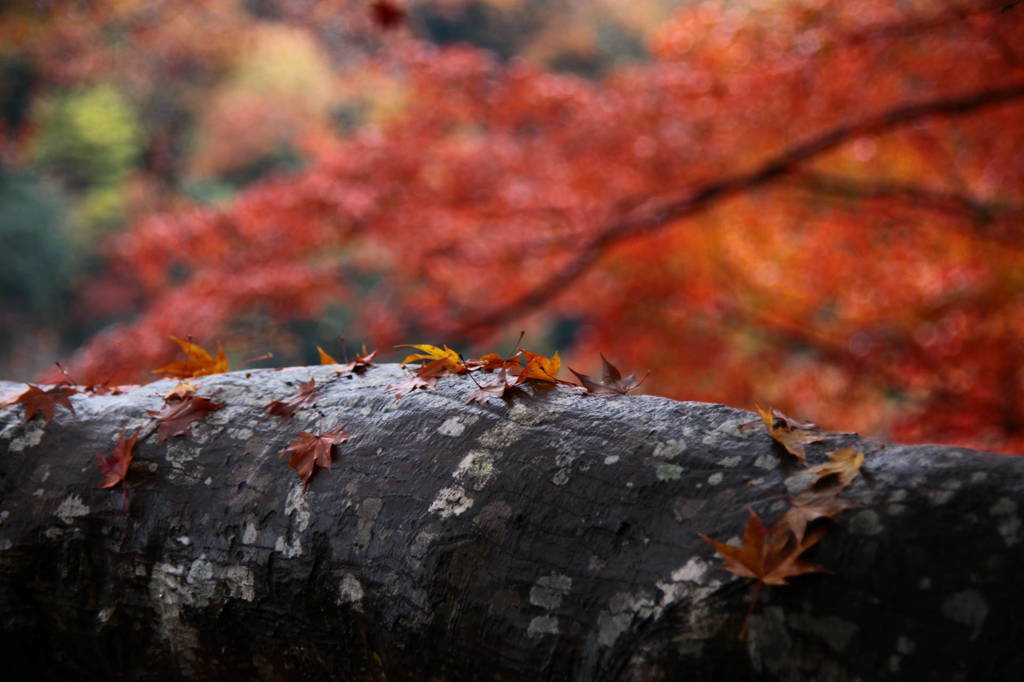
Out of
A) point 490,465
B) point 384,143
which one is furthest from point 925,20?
point 490,465

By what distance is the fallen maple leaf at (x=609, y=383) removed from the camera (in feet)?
3.11

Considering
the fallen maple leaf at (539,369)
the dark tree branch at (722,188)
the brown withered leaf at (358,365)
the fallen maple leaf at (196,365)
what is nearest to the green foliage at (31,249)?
the dark tree branch at (722,188)

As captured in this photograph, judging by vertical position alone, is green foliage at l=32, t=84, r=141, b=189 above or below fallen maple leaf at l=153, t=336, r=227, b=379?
above

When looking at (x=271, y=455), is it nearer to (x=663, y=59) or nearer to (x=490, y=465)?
(x=490, y=465)

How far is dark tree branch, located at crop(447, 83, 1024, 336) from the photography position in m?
3.67

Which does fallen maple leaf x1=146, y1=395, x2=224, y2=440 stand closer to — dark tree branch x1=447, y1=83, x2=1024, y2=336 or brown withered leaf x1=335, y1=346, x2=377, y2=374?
brown withered leaf x1=335, y1=346, x2=377, y2=374

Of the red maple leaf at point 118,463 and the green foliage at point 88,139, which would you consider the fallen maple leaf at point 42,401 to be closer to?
the red maple leaf at point 118,463

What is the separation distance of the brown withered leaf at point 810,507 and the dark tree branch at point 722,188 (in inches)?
135

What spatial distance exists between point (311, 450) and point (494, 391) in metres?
0.21

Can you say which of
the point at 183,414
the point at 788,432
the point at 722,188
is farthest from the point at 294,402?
the point at 722,188

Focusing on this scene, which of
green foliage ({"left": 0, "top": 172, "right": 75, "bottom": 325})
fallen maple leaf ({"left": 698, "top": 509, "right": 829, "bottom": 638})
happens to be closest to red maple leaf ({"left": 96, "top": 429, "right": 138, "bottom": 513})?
fallen maple leaf ({"left": 698, "top": 509, "right": 829, "bottom": 638})

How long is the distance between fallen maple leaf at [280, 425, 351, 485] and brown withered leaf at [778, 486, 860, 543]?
0.48 metres

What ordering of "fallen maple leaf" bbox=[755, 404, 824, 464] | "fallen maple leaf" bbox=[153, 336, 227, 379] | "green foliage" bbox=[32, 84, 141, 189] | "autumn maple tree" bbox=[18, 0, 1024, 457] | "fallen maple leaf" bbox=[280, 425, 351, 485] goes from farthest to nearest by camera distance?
"green foliage" bbox=[32, 84, 141, 189]
"autumn maple tree" bbox=[18, 0, 1024, 457]
"fallen maple leaf" bbox=[153, 336, 227, 379]
"fallen maple leaf" bbox=[280, 425, 351, 485]
"fallen maple leaf" bbox=[755, 404, 824, 464]

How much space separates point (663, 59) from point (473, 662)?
171 inches
